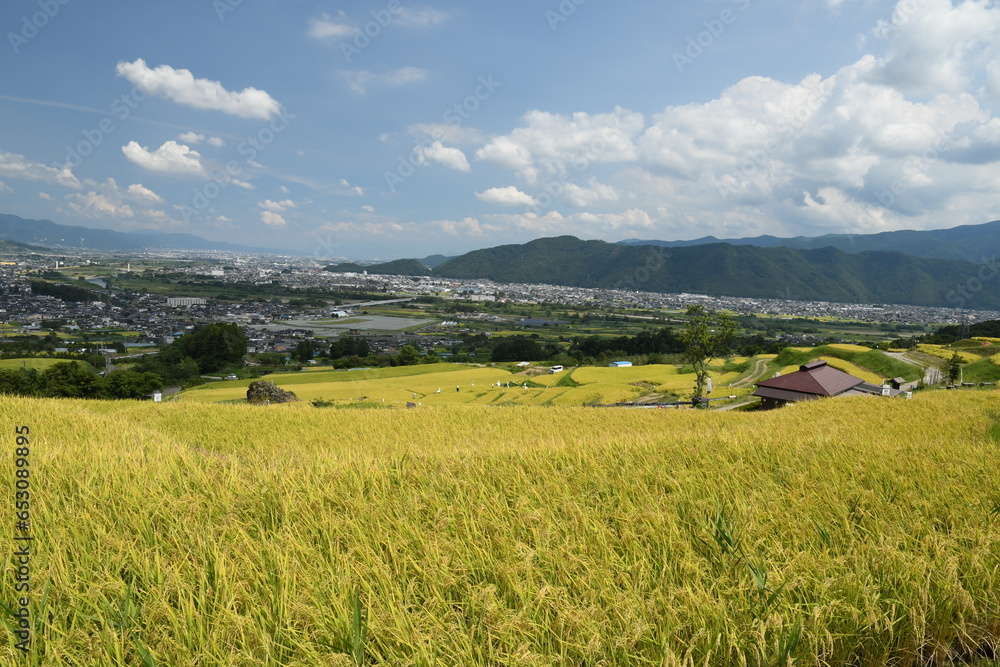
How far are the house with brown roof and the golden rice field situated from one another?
2356cm

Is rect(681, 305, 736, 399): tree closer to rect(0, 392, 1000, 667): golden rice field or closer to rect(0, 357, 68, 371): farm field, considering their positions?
rect(0, 392, 1000, 667): golden rice field

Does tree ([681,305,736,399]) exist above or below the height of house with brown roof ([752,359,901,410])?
above

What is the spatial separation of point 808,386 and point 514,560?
94.6 feet

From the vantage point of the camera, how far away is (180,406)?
614 inches

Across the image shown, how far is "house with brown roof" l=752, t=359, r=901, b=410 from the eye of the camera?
26188 millimetres

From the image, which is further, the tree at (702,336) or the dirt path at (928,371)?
the dirt path at (928,371)

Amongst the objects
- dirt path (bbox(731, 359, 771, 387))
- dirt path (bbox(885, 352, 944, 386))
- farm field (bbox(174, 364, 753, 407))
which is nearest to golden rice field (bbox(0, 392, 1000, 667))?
farm field (bbox(174, 364, 753, 407))

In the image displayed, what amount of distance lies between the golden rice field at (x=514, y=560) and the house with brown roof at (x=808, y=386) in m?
23.6

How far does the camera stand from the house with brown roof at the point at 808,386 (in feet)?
85.9

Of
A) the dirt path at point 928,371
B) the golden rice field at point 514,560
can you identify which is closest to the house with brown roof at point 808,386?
the dirt path at point 928,371

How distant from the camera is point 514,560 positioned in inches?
118

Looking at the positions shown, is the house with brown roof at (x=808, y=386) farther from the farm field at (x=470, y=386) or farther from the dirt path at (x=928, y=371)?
the dirt path at (x=928, y=371)

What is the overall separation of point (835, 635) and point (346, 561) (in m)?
2.52

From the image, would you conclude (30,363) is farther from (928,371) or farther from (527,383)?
(928,371)
